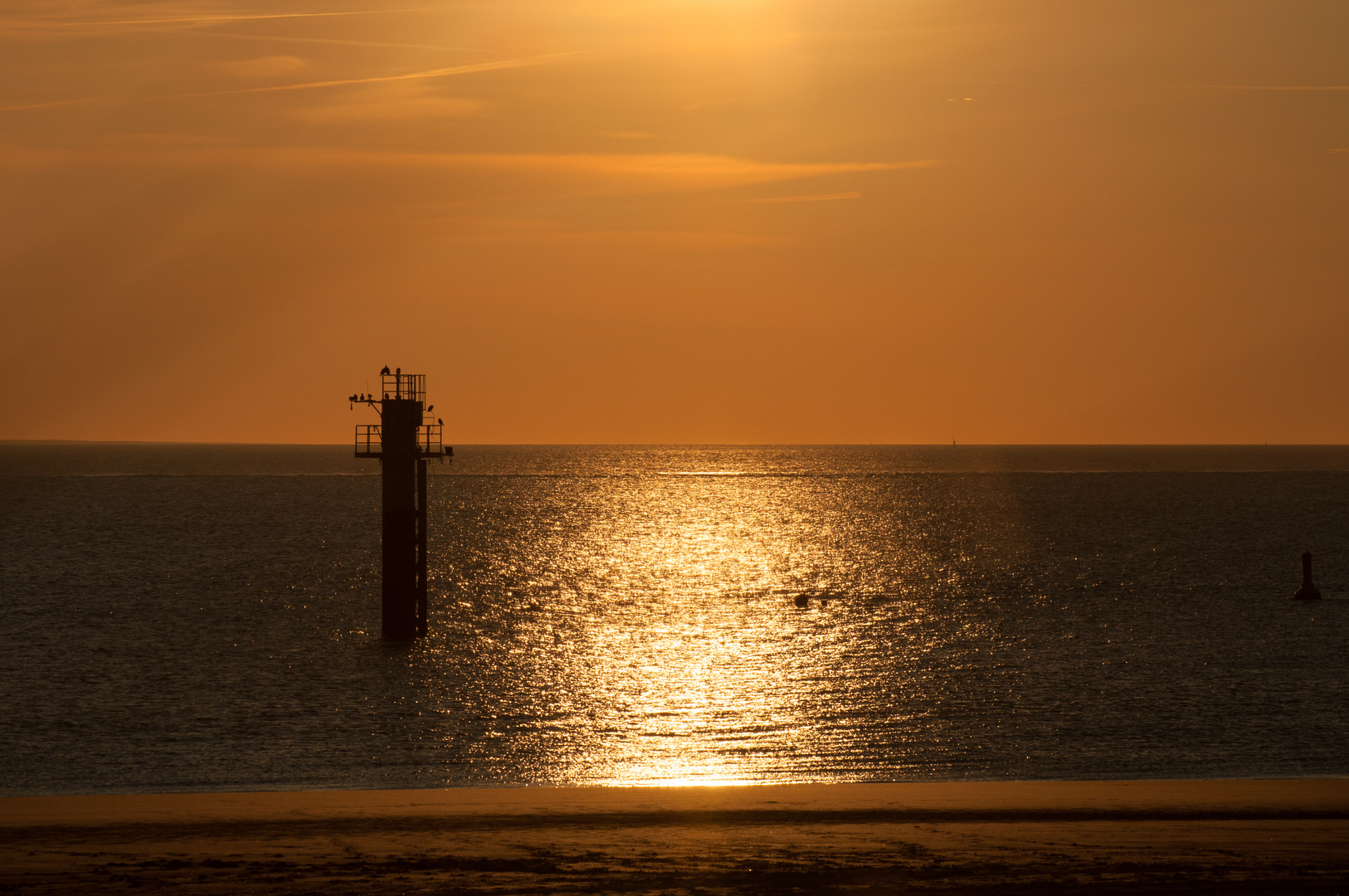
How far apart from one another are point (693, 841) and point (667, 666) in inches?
1093

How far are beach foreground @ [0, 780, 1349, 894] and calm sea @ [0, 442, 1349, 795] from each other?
17.9 ft

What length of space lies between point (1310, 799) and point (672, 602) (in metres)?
49.4

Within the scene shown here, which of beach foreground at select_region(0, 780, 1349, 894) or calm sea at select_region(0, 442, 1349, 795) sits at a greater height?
beach foreground at select_region(0, 780, 1349, 894)

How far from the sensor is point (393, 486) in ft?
163

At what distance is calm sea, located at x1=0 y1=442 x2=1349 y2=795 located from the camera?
31141 mm

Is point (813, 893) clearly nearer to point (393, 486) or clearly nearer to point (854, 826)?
point (854, 826)

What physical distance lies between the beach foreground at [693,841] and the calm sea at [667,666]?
17.9 ft

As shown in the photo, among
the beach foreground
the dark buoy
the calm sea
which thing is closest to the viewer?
the beach foreground

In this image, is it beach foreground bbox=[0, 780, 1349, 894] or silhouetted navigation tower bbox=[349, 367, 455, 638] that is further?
silhouetted navigation tower bbox=[349, 367, 455, 638]

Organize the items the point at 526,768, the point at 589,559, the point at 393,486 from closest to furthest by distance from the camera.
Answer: the point at 526,768, the point at 393,486, the point at 589,559

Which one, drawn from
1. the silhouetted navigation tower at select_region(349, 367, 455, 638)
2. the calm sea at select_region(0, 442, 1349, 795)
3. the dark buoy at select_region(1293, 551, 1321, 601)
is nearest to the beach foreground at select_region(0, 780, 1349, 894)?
the calm sea at select_region(0, 442, 1349, 795)

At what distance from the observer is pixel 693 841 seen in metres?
19.5

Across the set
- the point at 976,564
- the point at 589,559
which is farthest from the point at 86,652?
the point at 976,564

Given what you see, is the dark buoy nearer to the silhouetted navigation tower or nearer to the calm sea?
the calm sea
